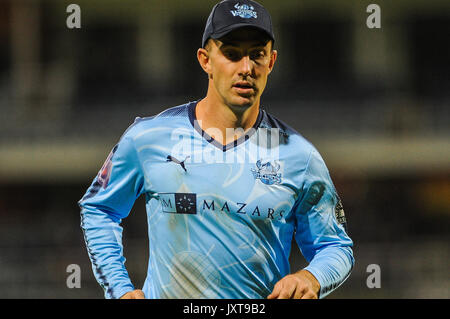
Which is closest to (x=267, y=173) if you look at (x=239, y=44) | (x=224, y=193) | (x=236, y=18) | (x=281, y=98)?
(x=224, y=193)

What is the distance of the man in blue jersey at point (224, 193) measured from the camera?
334 centimetres

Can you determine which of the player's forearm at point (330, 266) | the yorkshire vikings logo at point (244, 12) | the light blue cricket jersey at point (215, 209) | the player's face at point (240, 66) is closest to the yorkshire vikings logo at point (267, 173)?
the light blue cricket jersey at point (215, 209)

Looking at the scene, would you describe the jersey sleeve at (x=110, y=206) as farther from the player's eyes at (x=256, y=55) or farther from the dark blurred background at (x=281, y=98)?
the dark blurred background at (x=281, y=98)

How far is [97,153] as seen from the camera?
37.5 ft

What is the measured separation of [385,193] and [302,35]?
2819 millimetres

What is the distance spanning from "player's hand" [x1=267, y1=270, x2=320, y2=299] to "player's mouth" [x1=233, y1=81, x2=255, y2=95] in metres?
0.84

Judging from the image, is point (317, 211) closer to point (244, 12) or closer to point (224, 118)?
point (224, 118)

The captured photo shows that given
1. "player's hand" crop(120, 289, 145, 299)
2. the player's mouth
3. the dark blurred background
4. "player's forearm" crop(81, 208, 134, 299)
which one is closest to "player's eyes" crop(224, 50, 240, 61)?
the player's mouth

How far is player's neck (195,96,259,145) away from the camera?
11.3ft

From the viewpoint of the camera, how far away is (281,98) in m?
11.7

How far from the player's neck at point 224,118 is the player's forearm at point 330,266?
26.7 inches

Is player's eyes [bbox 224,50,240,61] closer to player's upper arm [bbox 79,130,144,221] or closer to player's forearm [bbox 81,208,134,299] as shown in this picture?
player's upper arm [bbox 79,130,144,221]

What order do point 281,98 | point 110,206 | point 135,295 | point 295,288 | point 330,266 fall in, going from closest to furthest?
point 295,288 < point 135,295 < point 330,266 < point 110,206 < point 281,98

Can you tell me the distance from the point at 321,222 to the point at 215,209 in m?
0.51
